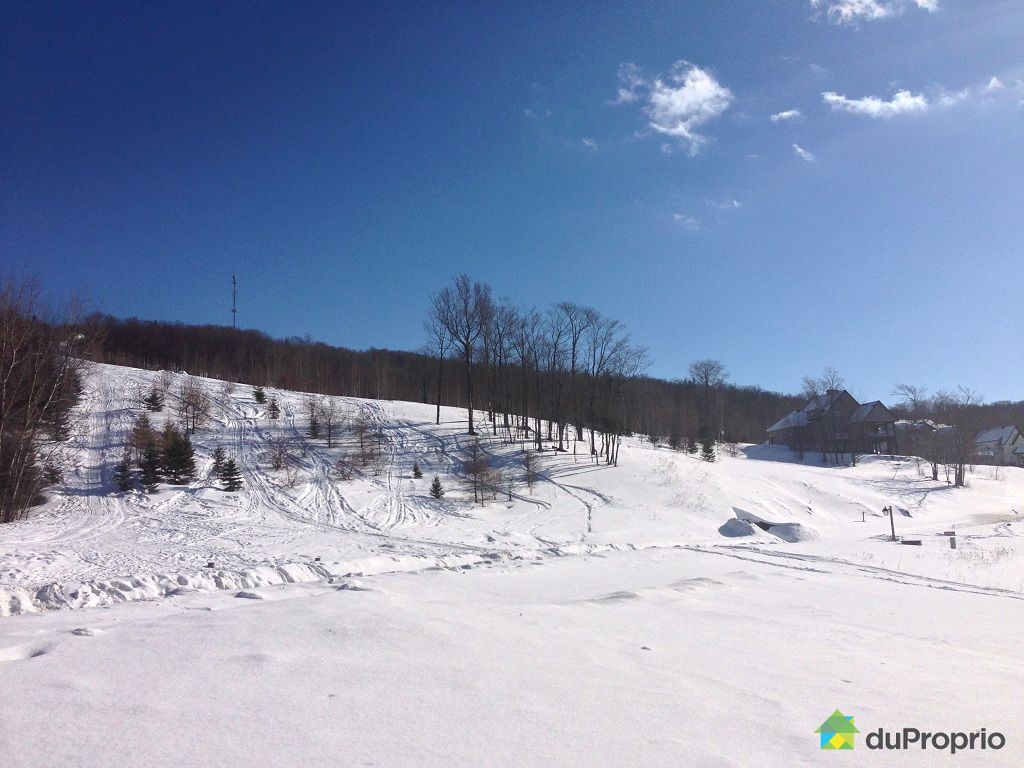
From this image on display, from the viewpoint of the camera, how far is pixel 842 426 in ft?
219

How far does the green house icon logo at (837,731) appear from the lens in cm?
365

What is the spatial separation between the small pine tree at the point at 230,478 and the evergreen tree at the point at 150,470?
2.67 m

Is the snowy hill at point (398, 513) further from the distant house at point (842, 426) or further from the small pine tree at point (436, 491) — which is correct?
the distant house at point (842, 426)

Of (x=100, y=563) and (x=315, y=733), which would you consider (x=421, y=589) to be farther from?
(x=100, y=563)

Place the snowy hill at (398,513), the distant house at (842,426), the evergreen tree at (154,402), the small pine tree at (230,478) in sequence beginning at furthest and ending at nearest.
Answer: the distant house at (842,426)
the evergreen tree at (154,402)
the small pine tree at (230,478)
the snowy hill at (398,513)

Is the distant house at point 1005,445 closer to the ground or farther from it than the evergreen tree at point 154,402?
closer to the ground

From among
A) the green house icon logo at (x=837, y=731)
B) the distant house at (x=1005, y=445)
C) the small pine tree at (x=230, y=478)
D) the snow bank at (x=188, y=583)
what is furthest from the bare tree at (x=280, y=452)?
the distant house at (x=1005, y=445)

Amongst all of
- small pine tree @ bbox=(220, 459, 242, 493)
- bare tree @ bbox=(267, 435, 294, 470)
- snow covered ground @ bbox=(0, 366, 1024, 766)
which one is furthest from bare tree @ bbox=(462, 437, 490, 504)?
snow covered ground @ bbox=(0, 366, 1024, 766)

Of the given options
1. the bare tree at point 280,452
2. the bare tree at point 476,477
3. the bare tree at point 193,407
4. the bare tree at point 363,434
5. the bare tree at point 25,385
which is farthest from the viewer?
the bare tree at point 193,407

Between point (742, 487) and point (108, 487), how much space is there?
34.1 metres

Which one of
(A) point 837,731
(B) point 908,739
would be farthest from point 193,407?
(B) point 908,739

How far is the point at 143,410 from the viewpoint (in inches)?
1476

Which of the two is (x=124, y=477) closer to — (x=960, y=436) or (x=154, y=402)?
(x=154, y=402)

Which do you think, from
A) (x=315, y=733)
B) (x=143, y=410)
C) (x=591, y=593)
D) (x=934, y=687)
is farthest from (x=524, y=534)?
(x=143, y=410)
